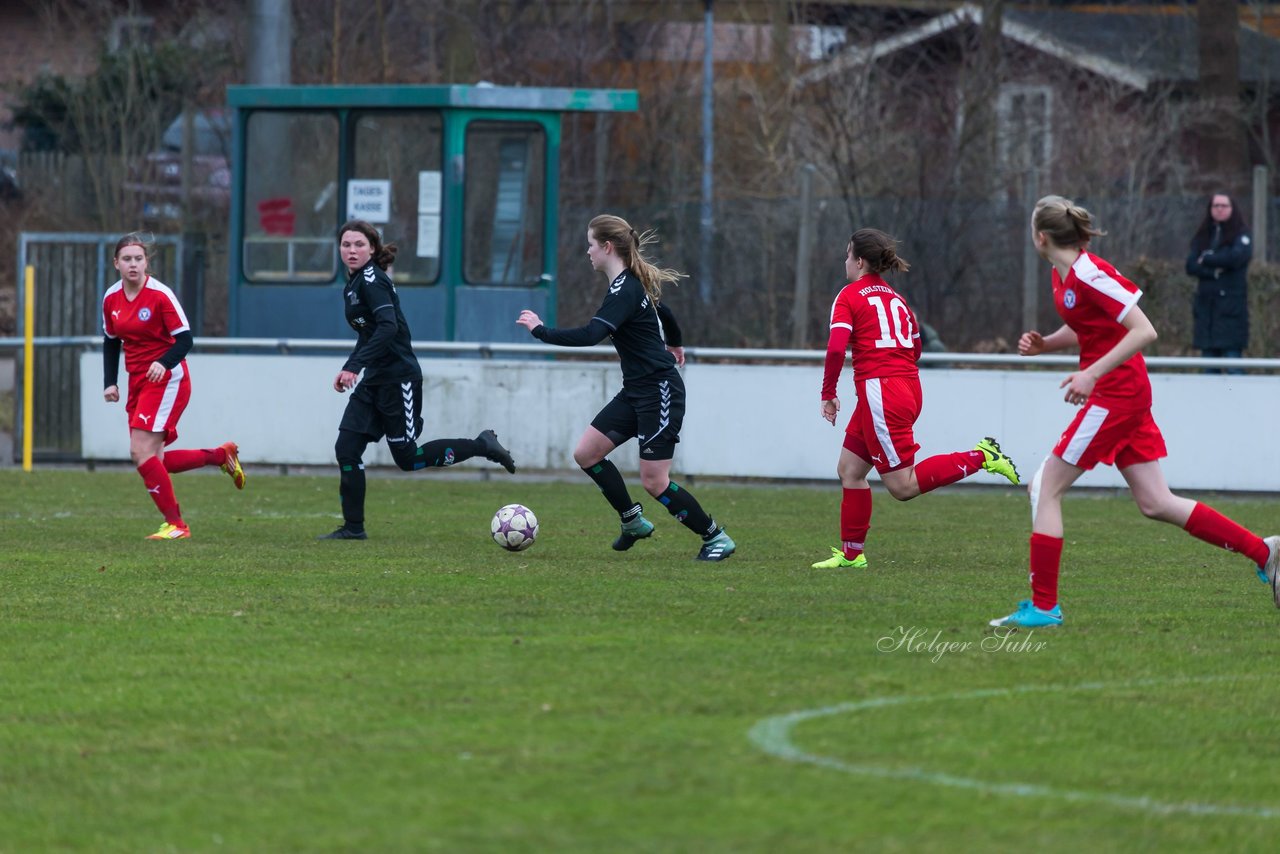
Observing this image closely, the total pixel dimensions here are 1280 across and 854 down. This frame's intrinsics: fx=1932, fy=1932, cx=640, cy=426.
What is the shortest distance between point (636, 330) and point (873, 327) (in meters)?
1.21

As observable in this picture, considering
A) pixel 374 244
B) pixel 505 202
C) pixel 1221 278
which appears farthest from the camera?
pixel 505 202

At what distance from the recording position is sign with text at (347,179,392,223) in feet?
60.8

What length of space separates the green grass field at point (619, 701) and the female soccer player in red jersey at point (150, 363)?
20.3 inches

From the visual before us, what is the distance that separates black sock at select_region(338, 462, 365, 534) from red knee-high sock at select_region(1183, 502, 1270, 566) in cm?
486

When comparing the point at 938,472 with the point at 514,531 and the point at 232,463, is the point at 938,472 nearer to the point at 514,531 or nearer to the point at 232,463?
the point at 514,531

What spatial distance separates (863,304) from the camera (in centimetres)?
978

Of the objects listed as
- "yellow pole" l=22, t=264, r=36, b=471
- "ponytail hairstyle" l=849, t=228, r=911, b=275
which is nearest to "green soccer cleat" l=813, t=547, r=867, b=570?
"ponytail hairstyle" l=849, t=228, r=911, b=275

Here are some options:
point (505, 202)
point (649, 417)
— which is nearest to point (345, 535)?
point (649, 417)

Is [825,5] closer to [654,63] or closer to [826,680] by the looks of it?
[654,63]

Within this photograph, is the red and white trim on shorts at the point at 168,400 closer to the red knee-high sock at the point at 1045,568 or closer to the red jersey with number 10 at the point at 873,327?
the red jersey with number 10 at the point at 873,327

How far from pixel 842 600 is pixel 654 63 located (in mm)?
19703

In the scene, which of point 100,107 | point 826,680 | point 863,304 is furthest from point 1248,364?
point 100,107

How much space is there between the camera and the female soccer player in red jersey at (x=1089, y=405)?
24.6 feet

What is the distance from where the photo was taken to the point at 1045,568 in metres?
7.64
